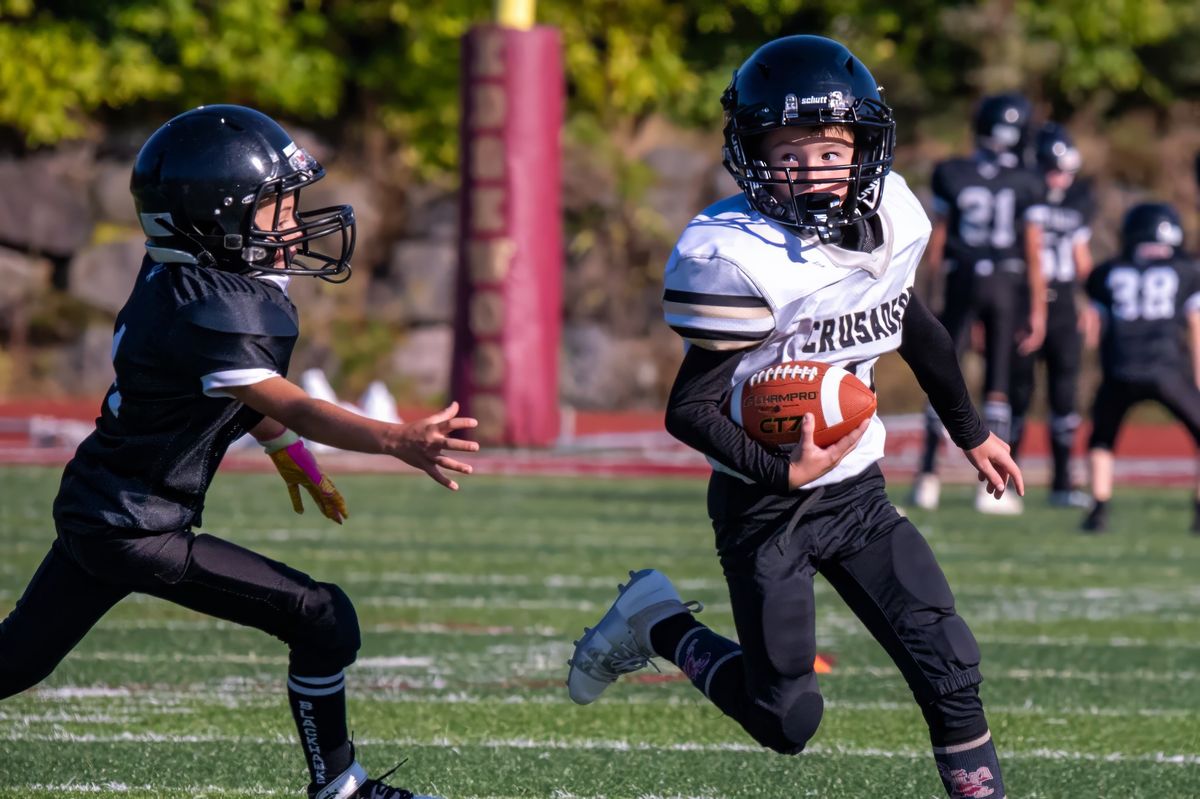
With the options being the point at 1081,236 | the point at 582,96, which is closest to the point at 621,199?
the point at 582,96

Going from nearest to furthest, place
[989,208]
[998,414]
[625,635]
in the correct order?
[625,635], [998,414], [989,208]

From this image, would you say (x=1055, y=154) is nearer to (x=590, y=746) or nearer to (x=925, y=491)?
(x=925, y=491)

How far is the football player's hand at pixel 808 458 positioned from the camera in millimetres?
3361

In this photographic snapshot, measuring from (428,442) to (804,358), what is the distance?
0.79 m

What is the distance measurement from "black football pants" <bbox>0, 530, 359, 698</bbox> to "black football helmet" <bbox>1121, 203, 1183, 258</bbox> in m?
6.41

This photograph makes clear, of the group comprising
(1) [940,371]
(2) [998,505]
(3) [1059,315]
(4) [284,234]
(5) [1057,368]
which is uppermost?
(4) [284,234]

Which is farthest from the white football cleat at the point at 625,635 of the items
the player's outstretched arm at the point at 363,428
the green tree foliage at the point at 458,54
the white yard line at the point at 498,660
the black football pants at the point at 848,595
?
the green tree foliage at the point at 458,54

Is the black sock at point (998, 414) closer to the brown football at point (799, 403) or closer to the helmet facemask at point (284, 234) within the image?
the brown football at point (799, 403)

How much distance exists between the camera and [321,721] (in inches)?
142

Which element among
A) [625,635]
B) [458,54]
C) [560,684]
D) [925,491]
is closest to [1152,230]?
[925,491]

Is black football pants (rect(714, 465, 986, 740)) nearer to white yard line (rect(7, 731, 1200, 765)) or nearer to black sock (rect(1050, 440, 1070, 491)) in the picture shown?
white yard line (rect(7, 731, 1200, 765))

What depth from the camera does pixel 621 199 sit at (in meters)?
18.3

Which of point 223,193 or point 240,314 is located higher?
point 223,193

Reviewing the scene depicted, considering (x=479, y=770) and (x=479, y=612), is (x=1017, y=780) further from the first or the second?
(x=479, y=612)
